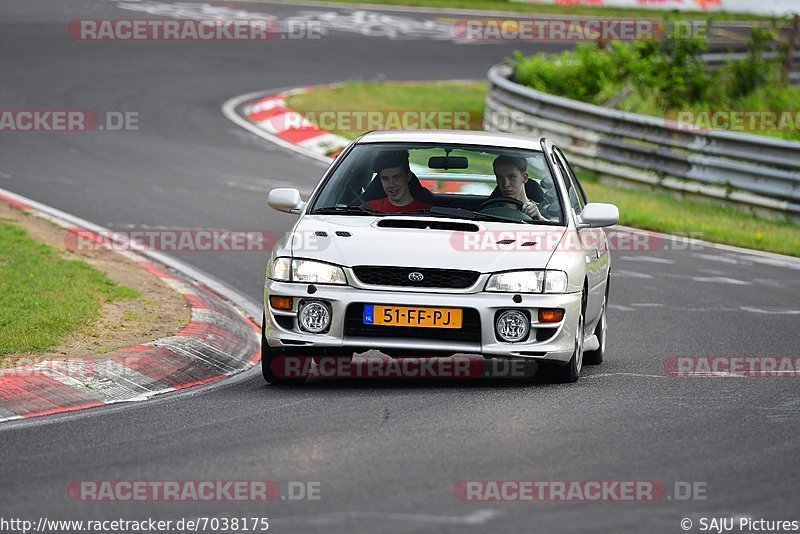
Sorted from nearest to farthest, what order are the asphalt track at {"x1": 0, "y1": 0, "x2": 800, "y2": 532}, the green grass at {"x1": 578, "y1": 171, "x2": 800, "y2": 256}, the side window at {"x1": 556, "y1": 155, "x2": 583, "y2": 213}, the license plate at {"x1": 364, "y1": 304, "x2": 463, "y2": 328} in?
the asphalt track at {"x1": 0, "y1": 0, "x2": 800, "y2": 532} → the license plate at {"x1": 364, "y1": 304, "x2": 463, "y2": 328} → the side window at {"x1": 556, "y1": 155, "x2": 583, "y2": 213} → the green grass at {"x1": 578, "y1": 171, "x2": 800, "y2": 256}

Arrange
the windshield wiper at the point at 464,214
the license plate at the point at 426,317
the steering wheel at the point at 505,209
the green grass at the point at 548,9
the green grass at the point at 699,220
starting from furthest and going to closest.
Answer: the green grass at the point at 548,9, the green grass at the point at 699,220, the steering wheel at the point at 505,209, the windshield wiper at the point at 464,214, the license plate at the point at 426,317

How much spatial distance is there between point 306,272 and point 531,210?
1661mm

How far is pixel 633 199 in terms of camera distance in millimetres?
18828

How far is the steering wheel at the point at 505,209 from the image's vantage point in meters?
9.02

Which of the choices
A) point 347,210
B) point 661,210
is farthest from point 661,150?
point 347,210

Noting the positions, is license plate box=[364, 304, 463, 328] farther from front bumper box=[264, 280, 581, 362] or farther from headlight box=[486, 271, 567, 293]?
headlight box=[486, 271, 567, 293]

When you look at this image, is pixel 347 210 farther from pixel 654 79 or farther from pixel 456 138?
pixel 654 79

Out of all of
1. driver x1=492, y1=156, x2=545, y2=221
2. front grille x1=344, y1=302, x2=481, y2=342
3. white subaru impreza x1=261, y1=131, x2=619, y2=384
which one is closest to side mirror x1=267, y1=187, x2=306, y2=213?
white subaru impreza x1=261, y1=131, x2=619, y2=384

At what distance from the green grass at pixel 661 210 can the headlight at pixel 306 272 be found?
Answer: 8677mm

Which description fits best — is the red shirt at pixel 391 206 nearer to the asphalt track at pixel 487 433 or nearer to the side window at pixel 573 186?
the side window at pixel 573 186

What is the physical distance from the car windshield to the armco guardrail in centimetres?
857

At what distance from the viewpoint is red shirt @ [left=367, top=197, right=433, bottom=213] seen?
925 centimetres

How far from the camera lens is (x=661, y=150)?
1922 centimetres

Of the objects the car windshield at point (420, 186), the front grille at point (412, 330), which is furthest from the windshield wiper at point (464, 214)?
the front grille at point (412, 330)
